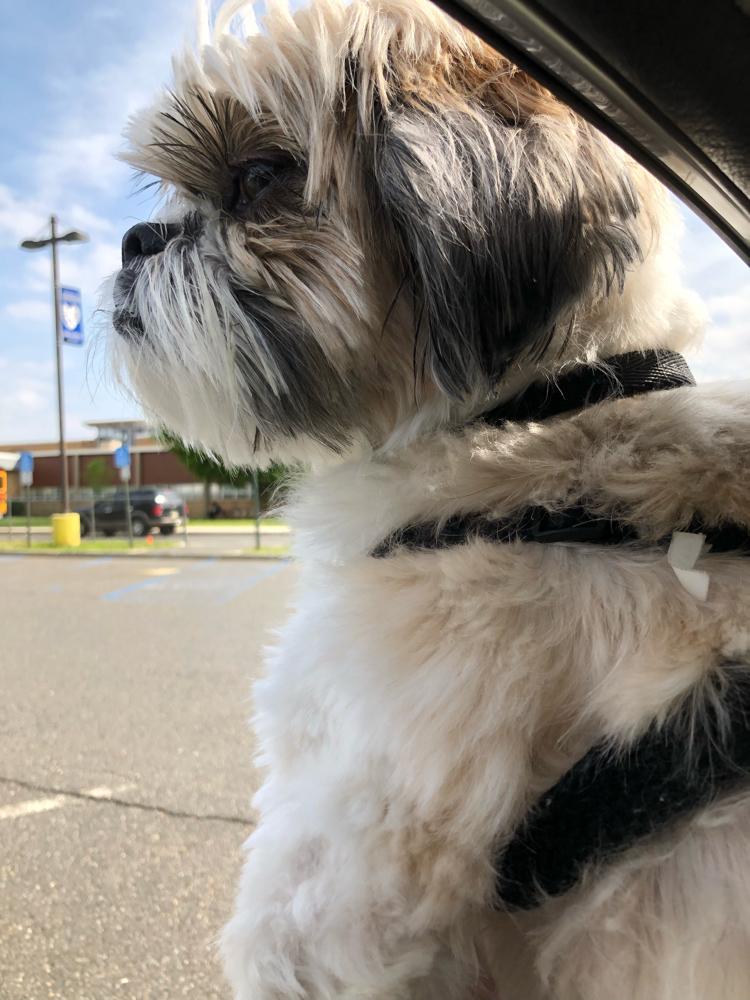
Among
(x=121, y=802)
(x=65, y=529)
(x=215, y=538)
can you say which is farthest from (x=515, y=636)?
(x=215, y=538)

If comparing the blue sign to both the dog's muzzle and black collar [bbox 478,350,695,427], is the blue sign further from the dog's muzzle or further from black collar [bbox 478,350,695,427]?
black collar [bbox 478,350,695,427]

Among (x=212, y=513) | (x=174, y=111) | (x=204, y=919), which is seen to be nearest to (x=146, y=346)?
(x=174, y=111)

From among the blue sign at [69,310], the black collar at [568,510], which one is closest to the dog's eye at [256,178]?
the black collar at [568,510]

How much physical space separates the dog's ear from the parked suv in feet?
48.9

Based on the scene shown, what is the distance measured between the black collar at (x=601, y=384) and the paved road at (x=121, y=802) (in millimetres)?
640

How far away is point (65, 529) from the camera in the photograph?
31.1ft

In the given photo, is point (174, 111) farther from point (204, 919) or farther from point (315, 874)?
point (204, 919)

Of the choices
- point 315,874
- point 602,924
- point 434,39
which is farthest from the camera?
point 434,39

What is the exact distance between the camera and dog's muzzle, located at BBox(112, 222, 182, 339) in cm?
113

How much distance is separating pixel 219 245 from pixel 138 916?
152cm

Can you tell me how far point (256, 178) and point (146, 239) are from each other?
9.6 inches

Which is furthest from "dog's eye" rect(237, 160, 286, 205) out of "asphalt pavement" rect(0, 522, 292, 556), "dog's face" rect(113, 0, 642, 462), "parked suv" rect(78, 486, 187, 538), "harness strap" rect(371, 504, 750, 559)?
"parked suv" rect(78, 486, 187, 538)

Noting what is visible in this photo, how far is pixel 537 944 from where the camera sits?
0.81 metres

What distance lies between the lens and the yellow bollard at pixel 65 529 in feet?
30.4
